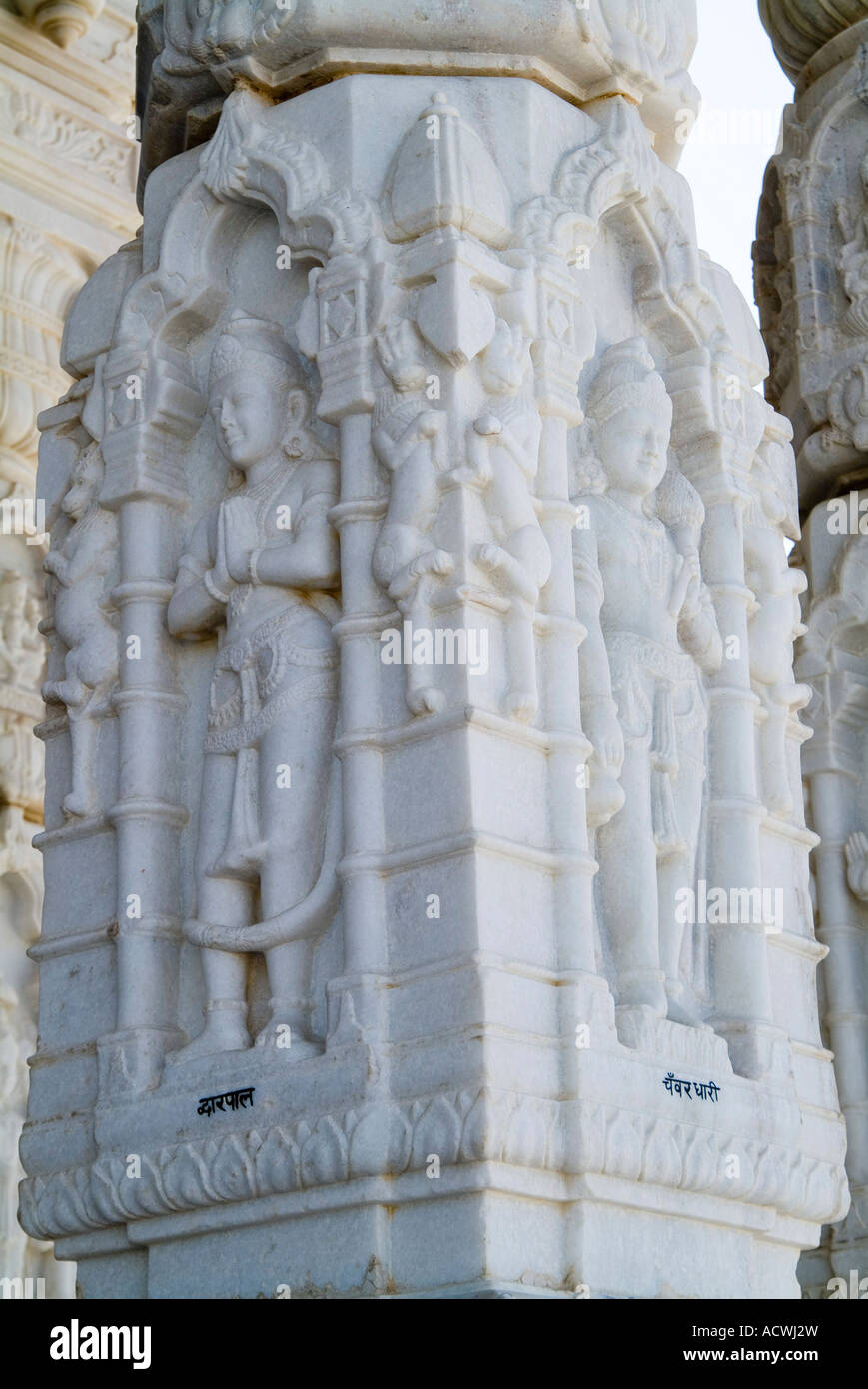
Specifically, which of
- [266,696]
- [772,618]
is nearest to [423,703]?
[266,696]

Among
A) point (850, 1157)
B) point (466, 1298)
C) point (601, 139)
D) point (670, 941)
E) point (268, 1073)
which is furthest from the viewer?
point (850, 1157)

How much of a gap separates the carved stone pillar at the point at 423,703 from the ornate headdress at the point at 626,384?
2 centimetres

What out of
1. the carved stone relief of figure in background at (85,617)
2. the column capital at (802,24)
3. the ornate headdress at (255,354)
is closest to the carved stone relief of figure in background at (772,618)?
the ornate headdress at (255,354)

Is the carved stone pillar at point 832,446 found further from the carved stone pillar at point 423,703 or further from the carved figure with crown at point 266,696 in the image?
the carved figure with crown at point 266,696

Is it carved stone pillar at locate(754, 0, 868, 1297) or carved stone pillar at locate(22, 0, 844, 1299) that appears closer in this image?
carved stone pillar at locate(22, 0, 844, 1299)

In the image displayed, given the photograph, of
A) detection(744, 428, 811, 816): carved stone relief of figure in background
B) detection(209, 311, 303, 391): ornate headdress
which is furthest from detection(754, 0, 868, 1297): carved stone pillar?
detection(209, 311, 303, 391): ornate headdress

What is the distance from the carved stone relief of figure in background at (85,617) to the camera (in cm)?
967

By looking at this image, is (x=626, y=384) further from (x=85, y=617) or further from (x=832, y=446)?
(x=832, y=446)

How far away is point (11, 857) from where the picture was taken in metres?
12.1

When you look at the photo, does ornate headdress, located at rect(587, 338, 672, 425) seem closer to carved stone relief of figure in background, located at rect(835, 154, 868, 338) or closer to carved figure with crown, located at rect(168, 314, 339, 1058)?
carved figure with crown, located at rect(168, 314, 339, 1058)

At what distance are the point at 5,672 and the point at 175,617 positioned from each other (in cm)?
300

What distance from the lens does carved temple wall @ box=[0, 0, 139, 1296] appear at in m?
12.2

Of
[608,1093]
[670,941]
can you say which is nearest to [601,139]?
[670,941]
